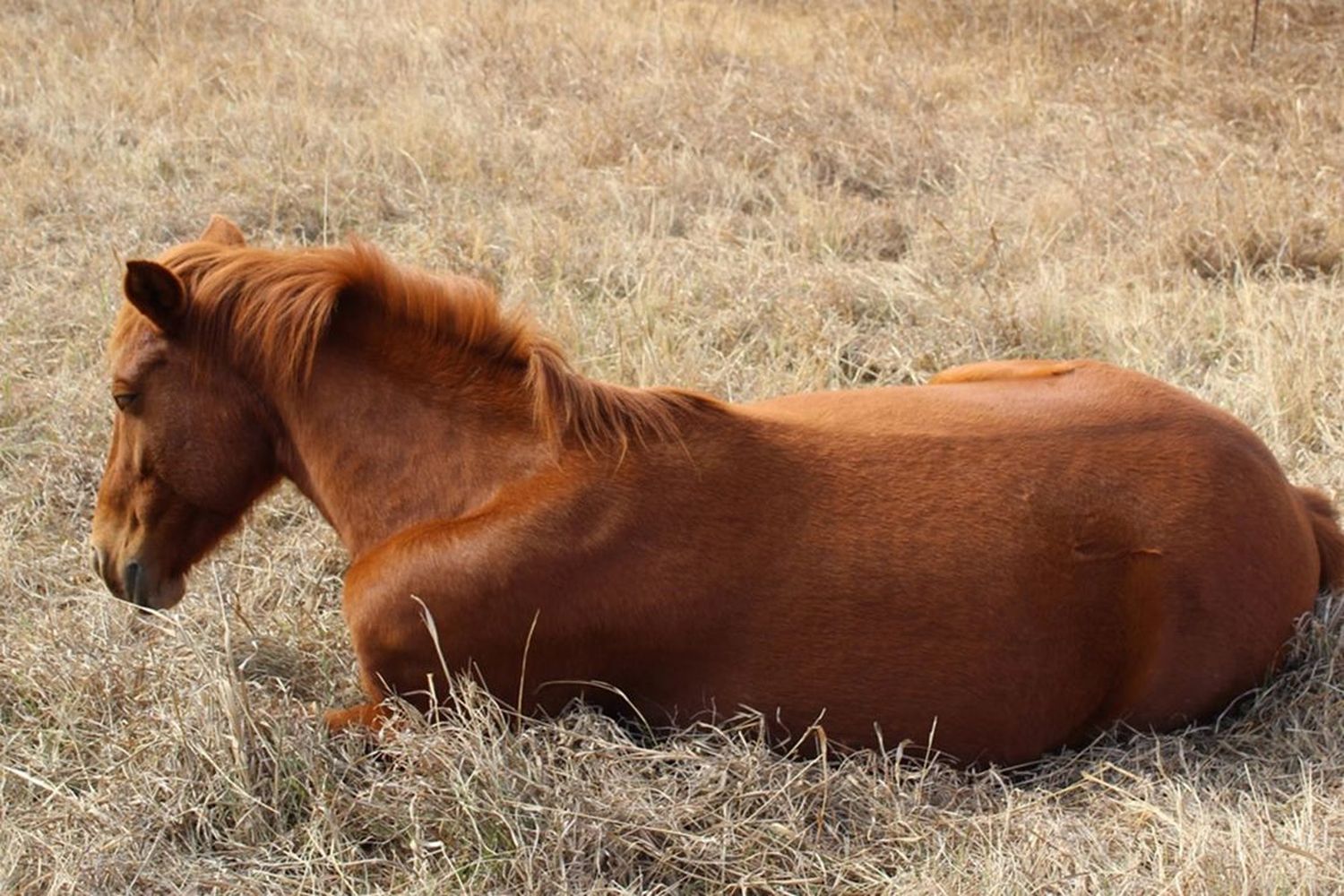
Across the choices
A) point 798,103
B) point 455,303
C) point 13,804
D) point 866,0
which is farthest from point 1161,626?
point 866,0

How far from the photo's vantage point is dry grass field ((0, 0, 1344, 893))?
304 cm

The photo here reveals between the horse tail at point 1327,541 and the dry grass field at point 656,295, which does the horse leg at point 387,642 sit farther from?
the horse tail at point 1327,541

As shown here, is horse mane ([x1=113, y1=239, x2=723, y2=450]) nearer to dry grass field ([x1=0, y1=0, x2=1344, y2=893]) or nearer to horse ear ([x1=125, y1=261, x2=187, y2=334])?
horse ear ([x1=125, y1=261, x2=187, y2=334])

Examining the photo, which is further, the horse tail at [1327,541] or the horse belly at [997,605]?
the horse tail at [1327,541]

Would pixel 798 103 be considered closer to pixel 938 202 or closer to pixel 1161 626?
pixel 938 202

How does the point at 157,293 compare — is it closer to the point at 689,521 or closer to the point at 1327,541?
the point at 689,521

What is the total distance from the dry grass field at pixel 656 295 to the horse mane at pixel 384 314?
0.64 metres

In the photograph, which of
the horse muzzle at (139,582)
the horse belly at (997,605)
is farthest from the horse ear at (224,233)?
the horse belly at (997,605)

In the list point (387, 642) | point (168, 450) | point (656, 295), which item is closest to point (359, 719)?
point (387, 642)

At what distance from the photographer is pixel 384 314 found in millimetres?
3377

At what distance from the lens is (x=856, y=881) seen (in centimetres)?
302

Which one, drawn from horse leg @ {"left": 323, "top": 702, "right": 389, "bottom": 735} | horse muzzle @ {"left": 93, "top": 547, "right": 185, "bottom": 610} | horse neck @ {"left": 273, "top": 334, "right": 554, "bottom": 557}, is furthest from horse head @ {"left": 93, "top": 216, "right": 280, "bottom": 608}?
horse leg @ {"left": 323, "top": 702, "right": 389, "bottom": 735}

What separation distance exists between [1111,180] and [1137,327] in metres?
1.75

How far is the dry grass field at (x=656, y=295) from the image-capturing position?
304 cm
